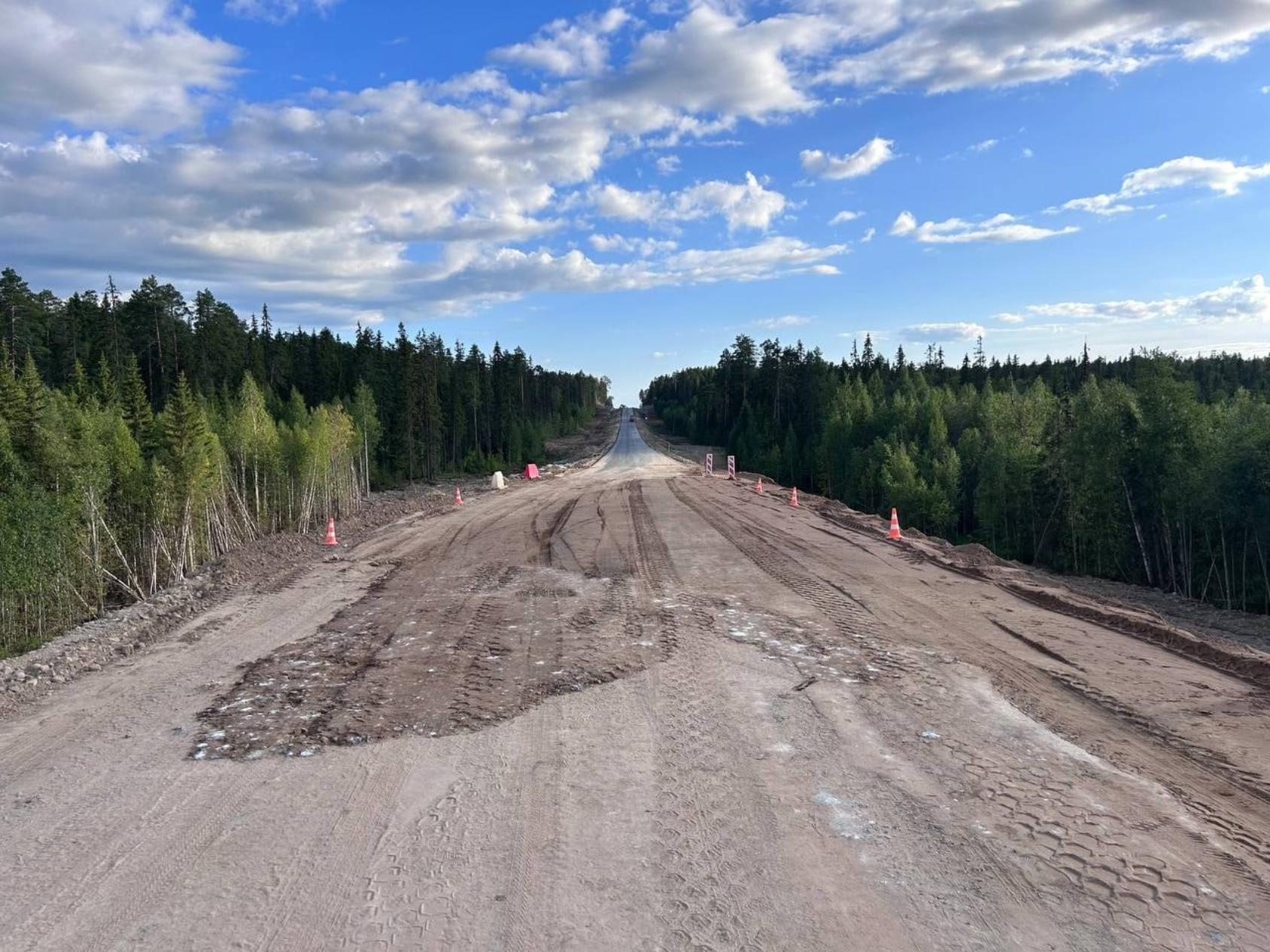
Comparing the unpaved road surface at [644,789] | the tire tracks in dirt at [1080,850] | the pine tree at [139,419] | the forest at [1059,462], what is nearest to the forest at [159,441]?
the pine tree at [139,419]

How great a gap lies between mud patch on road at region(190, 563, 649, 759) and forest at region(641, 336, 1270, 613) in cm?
2466

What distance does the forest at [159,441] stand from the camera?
750 inches

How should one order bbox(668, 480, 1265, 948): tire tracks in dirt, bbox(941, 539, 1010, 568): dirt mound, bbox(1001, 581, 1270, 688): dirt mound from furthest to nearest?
bbox(941, 539, 1010, 568): dirt mound → bbox(1001, 581, 1270, 688): dirt mound → bbox(668, 480, 1265, 948): tire tracks in dirt

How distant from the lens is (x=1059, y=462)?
125ft

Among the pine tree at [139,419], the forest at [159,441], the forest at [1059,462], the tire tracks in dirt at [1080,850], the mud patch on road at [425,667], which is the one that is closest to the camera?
the tire tracks in dirt at [1080,850]

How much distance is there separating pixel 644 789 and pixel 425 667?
12.5ft

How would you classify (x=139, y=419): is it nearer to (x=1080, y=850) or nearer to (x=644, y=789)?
(x=644, y=789)

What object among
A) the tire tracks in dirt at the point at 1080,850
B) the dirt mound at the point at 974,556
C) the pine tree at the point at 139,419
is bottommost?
the dirt mound at the point at 974,556

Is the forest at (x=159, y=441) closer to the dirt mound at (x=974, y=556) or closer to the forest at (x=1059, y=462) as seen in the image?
the dirt mound at (x=974, y=556)

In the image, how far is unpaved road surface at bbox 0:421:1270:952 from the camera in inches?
161

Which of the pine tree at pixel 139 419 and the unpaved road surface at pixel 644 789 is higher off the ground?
the pine tree at pixel 139 419

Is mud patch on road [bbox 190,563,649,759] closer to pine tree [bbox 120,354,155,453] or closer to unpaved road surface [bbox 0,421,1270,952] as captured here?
unpaved road surface [bbox 0,421,1270,952]

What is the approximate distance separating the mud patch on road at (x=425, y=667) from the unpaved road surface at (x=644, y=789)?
0.05 metres

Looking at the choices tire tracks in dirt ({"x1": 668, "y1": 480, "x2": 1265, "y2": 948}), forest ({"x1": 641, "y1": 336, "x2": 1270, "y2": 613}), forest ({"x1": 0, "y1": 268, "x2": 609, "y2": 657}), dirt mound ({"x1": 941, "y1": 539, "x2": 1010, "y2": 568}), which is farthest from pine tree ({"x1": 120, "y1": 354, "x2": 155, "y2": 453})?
forest ({"x1": 641, "y1": 336, "x2": 1270, "y2": 613})
